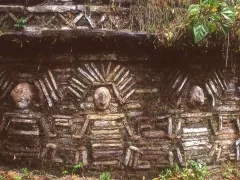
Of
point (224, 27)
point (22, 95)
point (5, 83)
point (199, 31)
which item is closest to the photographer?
point (199, 31)

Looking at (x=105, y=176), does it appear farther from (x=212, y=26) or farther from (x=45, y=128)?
(x=212, y=26)

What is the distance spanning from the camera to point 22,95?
534cm

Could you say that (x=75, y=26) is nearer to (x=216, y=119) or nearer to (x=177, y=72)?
(x=177, y=72)

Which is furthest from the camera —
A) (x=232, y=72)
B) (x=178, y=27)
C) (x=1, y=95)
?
(x=232, y=72)

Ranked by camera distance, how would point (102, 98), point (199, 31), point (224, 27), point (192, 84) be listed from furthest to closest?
point (192, 84), point (102, 98), point (224, 27), point (199, 31)

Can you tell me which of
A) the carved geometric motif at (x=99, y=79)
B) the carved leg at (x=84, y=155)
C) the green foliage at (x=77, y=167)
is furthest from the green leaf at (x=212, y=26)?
the green foliage at (x=77, y=167)

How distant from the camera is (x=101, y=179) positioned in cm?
522

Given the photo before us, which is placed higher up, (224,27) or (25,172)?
(224,27)

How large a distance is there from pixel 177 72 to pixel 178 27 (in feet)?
2.87

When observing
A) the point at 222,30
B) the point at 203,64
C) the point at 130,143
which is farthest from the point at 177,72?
the point at 130,143

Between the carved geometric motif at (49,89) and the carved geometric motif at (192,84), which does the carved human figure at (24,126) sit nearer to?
the carved geometric motif at (49,89)

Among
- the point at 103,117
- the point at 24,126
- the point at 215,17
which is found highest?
the point at 215,17

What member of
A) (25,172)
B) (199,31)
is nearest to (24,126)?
(25,172)

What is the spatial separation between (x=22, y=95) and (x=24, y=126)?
55 cm
